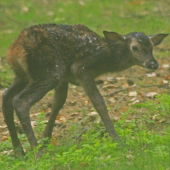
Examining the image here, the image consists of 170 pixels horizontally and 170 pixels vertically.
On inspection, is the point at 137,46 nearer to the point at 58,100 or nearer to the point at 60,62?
the point at 60,62

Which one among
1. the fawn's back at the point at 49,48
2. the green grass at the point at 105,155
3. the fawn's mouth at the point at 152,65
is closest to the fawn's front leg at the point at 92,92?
the fawn's back at the point at 49,48

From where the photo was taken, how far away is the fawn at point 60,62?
216 inches

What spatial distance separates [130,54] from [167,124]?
1.20 meters

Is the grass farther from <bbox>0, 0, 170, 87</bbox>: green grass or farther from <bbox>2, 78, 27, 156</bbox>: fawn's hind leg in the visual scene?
<bbox>2, 78, 27, 156</bbox>: fawn's hind leg

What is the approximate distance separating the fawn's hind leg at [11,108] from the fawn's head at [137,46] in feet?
4.94

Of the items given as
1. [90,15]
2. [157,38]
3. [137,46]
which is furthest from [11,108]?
[90,15]

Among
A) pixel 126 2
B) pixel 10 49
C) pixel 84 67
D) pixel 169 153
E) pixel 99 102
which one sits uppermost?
pixel 126 2

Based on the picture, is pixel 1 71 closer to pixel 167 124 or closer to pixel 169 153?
pixel 167 124

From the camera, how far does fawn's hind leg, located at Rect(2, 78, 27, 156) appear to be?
5582 mm

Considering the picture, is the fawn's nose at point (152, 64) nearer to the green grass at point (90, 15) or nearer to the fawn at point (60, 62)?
the fawn at point (60, 62)

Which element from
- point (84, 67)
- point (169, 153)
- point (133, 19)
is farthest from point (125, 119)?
point (133, 19)

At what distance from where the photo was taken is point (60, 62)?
574 cm

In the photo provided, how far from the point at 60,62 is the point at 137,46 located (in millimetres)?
1280

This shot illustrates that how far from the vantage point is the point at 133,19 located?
39.3 ft
